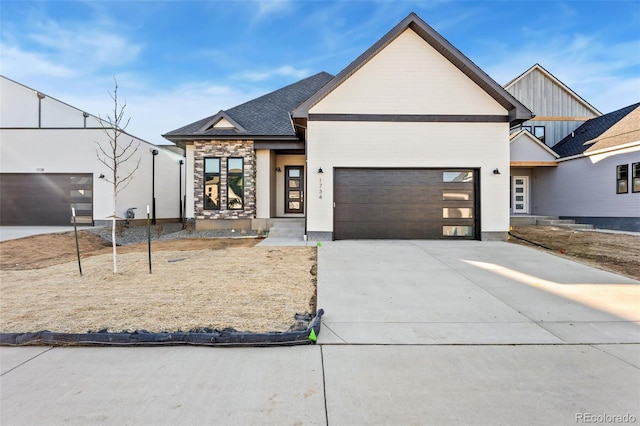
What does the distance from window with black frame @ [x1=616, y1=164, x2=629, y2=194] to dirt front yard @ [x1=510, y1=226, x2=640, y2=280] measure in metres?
2.78

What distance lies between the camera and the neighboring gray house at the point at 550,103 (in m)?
18.5

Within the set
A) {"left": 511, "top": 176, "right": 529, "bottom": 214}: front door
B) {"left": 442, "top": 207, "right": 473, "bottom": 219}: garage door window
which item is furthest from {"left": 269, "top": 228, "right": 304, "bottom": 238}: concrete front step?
{"left": 511, "top": 176, "right": 529, "bottom": 214}: front door

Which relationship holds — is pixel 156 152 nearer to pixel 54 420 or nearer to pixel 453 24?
pixel 453 24

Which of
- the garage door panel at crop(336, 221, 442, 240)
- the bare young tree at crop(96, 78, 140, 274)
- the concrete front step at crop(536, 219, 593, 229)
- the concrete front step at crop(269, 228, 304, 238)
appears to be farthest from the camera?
the concrete front step at crop(536, 219, 593, 229)

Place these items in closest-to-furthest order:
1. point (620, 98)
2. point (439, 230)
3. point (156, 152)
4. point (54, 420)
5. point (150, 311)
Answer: point (54, 420)
point (150, 311)
point (439, 230)
point (156, 152)
point (620, 98)

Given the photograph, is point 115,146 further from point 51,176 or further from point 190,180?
point 51,176

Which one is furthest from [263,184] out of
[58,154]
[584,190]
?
[584,190]

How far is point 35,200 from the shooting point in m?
14.0

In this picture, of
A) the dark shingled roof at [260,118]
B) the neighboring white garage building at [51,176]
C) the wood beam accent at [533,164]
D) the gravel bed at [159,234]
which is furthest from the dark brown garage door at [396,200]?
the neighboring white garage building at [51,176]

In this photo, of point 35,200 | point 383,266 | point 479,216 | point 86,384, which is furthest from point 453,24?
point 35,200

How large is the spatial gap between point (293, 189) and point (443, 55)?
8.40m

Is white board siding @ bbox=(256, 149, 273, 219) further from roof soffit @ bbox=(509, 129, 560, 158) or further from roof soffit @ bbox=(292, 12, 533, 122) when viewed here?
roof soffit @ bbox=(509, 129, 560, 158)

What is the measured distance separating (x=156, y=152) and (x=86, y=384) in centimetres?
1736

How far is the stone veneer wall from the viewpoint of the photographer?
12.8m
